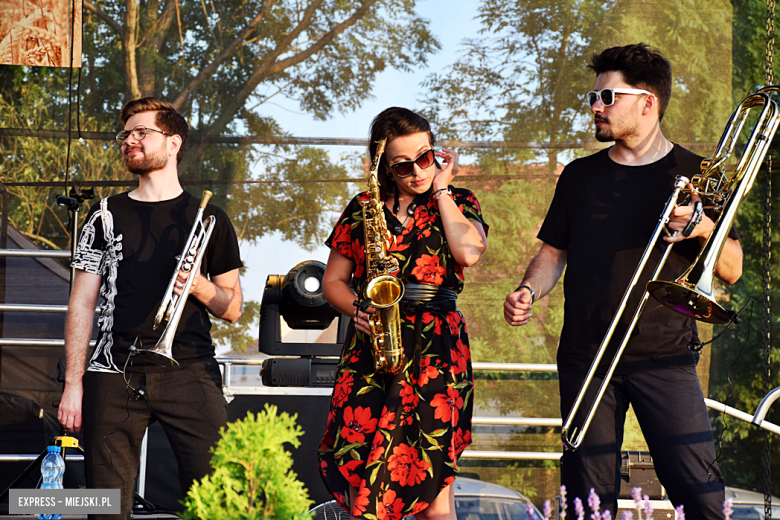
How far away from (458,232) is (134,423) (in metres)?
1.19

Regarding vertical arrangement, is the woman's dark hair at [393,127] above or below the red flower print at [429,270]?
above

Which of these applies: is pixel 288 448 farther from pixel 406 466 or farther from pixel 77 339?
pixel 406 466

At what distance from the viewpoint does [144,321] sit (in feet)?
7.23

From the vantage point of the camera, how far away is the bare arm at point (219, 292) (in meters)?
2.20

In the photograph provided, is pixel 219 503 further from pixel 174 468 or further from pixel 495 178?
pixel 495 178

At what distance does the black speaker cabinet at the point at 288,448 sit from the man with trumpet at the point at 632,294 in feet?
4.55

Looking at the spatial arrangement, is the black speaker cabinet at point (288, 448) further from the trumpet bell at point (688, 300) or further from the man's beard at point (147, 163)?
the trumpet bell at point (688, 300)

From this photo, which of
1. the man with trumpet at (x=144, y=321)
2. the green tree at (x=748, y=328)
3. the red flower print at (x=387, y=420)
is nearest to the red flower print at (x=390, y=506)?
the red flower print at (x=387, y=420)

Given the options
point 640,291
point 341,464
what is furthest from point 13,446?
point 640,291

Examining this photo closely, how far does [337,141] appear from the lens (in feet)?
14.9

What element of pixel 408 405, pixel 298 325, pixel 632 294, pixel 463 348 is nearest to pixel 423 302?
pixel 463 348

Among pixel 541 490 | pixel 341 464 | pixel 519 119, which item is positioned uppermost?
pixel 519 119

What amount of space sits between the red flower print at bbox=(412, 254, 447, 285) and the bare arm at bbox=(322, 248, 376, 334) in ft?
0.72

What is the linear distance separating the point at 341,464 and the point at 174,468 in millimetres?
2266
